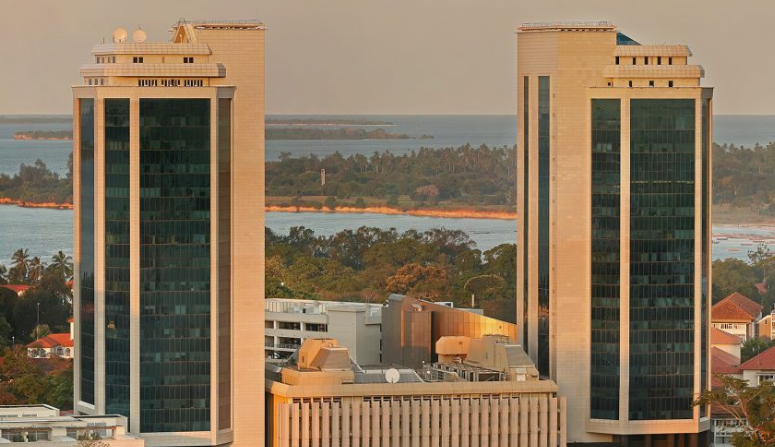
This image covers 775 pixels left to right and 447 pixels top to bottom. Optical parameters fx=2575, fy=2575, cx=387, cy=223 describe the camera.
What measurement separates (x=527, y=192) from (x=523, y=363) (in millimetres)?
9486

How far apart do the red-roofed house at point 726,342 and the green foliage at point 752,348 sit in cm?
41

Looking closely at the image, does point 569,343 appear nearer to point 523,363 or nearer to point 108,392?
point 523,363

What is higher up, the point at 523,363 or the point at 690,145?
the point at 690,145

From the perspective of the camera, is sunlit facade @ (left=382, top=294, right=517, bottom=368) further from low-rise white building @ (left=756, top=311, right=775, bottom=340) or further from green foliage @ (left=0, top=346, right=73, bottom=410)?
low-rise white building @ (left=756, top=311, right=775, bottom=340)

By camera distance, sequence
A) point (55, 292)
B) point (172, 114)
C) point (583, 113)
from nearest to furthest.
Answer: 1. point (172, 114)
2. point (583, 113)
3. point (55, 292)

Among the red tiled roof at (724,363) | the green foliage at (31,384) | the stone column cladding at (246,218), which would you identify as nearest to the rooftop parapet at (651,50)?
the stone column cladding at (246,218)

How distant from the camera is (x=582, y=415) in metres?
116

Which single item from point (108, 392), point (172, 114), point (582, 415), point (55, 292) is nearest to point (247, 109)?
point (172, 114)

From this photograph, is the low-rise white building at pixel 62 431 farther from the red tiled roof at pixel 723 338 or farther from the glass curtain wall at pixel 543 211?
the red tiled roof at pixel 723 338

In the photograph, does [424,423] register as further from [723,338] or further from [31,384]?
[723,338]

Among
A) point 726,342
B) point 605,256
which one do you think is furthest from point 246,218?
point 726,342

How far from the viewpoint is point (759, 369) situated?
15588 cm

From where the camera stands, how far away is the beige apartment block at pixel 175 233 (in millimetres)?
108312

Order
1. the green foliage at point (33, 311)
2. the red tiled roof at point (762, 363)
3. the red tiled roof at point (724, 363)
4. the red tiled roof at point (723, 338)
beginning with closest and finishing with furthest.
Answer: the red tiled roof at point (762, 363) → the red tiled roof at point (724, 363) → the red tiled roof at point (723, 338) → the green foliage at point (33, 311)
